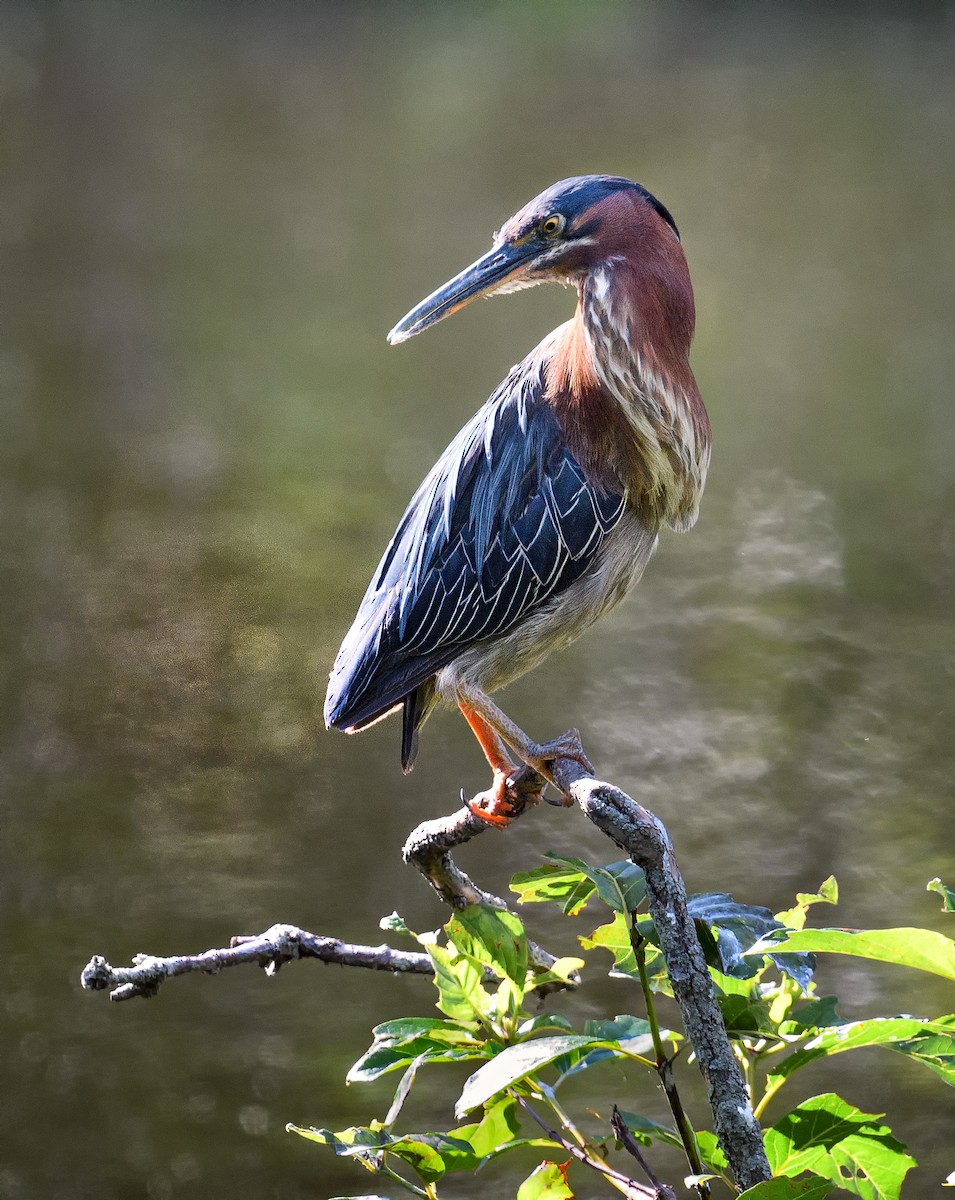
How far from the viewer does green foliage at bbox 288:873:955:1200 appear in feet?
2.05

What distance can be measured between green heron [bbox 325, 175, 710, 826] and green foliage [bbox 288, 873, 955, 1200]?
0.67 ft

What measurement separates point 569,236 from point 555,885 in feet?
1.52

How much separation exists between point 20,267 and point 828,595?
1.56m

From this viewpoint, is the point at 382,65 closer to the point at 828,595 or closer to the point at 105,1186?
the point at 828,595

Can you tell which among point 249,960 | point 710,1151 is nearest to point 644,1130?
point 710,1151

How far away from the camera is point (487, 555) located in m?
1.00

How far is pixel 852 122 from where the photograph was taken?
274 cm

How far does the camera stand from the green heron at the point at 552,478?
0.95 m

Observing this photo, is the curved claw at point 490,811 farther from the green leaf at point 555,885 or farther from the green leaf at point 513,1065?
the green leaf at point 513,1065

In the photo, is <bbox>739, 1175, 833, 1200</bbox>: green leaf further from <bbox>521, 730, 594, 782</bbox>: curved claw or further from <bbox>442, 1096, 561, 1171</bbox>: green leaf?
<bbox>521, 730, 594, 782</bbox>: curved claw

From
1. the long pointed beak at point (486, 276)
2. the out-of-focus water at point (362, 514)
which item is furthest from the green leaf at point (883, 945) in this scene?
the out-of-focus water at point (362, 514)

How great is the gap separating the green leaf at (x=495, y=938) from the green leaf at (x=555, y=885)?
16 mm

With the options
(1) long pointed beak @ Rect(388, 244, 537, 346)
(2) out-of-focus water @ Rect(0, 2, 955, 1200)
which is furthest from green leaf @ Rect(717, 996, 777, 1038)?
(2) out-of-focus water @ Rect(0, 2, 955, 1200)

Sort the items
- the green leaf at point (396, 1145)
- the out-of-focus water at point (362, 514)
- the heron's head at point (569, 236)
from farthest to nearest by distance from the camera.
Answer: the out-of-focus water at point (362, 514) → the heron's head at point (569, 236) → the green leaf at point (396, 1145)
